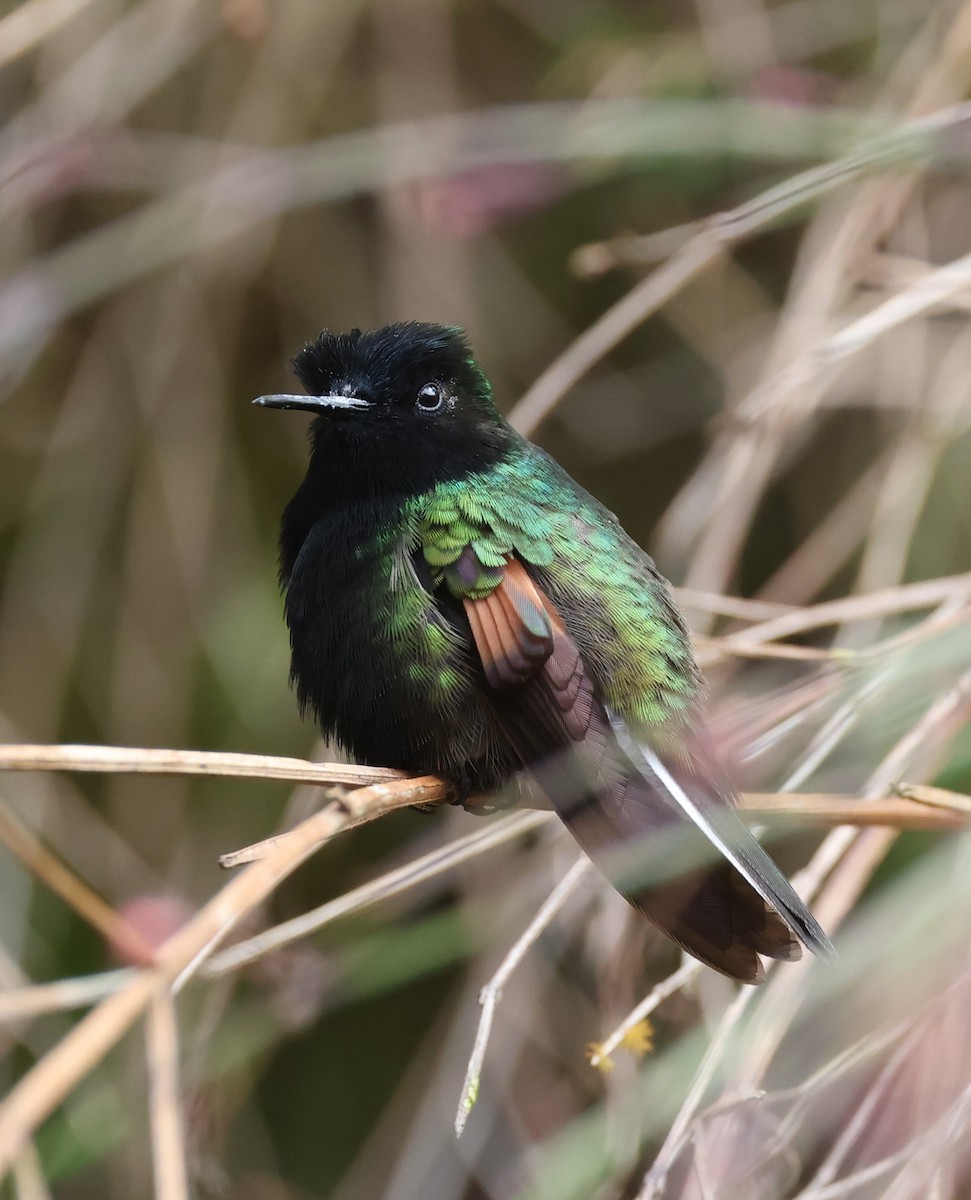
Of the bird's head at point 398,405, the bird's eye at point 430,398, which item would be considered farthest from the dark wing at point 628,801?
the bird's eye at point 430,398

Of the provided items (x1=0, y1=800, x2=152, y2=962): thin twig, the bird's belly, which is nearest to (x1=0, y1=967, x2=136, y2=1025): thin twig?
(x1=0, y1=800, x2=152, y2=962): thin twig

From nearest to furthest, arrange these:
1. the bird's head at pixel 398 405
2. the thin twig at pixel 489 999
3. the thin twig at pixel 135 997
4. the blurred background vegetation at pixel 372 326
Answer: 1. the thin twig at pixel 135 997
2. the thin twig at pixel 489 999
3. the bird's head at pixel 398 405
4. the blurred background vegetation at pixel 372 326

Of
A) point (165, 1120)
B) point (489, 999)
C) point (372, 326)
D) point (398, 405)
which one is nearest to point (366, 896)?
point (489, 999)

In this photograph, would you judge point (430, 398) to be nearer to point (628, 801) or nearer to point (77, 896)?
point (628, 801)

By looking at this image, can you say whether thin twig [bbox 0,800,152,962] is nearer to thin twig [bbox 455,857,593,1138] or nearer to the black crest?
thin twig [bbox 455,857,593,1138]

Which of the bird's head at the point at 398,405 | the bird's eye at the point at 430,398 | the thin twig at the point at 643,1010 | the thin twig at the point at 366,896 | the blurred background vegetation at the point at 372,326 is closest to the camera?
the thin twig at the point at 643,1010

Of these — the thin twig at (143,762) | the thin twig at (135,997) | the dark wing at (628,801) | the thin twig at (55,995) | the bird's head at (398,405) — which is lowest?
the dark wing at (628,801)

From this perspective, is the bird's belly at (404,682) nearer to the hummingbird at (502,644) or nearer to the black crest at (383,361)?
the hummingbird at (502,644)
